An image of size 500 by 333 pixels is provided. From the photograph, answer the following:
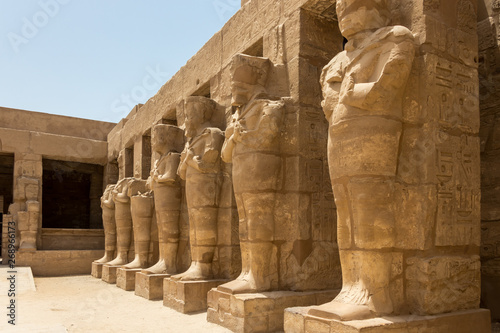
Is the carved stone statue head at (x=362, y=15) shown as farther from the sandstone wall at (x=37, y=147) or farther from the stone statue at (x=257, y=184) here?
the sandstone wall at (x=37, y=147)

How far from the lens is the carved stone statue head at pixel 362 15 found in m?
3.75

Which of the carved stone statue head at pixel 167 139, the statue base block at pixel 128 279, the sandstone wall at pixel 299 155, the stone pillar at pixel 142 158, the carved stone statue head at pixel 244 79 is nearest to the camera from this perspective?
the sandstone wall at pixel 299 155

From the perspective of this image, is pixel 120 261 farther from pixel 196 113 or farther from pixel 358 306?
pixel 358 306

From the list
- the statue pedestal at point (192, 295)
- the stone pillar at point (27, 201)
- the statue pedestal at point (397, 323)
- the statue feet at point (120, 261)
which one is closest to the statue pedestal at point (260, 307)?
the statue pedestal at point (397, 323)

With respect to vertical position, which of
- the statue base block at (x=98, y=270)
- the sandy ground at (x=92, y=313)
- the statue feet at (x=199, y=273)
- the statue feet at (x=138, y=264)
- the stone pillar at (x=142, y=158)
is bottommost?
the statue base block at (x=98, y=270)

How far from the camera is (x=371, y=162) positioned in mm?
3518

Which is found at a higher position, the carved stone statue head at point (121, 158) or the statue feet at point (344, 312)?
the carved stone statue head at point (121, 158)

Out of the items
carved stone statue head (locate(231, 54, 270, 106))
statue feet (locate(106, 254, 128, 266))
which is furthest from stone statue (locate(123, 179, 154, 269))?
carved stone statue head (locate(231, 54, 270, 106))

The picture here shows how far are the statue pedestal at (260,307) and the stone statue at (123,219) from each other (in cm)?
544

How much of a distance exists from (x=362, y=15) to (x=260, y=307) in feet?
9.08

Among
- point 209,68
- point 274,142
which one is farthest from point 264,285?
point 209,68

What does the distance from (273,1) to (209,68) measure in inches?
77.2

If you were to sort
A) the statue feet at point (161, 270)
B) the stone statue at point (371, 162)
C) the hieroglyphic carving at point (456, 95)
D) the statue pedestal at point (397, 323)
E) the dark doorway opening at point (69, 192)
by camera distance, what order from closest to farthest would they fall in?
the statue pedestal at point (397, 323) < the stone statue at point (371, 162) < the hieroglyphic carving at point (456, 95) < the statue feet at point (161, 270) < the dark doorway opening at point (69, 192)

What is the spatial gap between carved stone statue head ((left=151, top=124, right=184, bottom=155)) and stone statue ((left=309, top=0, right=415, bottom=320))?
14.3 ft
